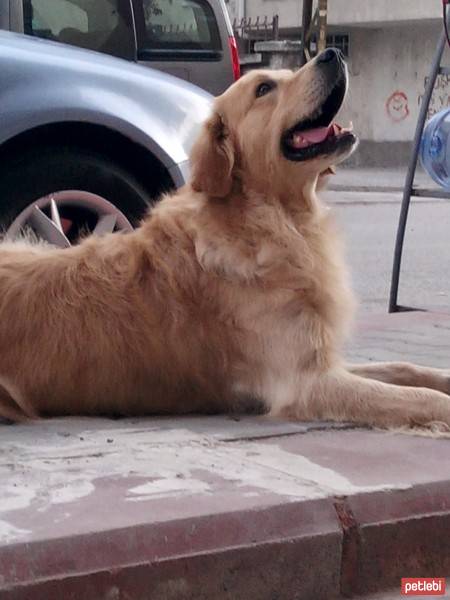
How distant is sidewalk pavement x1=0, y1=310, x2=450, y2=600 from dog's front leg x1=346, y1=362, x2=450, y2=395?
0.67 meters

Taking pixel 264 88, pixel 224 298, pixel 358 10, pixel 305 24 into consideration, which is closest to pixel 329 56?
pixel 264 88

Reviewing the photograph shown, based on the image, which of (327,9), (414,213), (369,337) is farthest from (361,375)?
(327,9)

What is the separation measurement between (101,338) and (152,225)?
19.1 inches

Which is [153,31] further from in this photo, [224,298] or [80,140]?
[224,298]

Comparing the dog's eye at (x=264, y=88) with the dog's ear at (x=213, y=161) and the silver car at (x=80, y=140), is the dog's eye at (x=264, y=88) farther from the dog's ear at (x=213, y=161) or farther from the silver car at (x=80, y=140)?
the silver car at (x=80, y=140)

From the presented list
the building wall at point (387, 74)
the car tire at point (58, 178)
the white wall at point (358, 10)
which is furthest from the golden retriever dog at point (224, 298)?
the building wall at point (387, 74)

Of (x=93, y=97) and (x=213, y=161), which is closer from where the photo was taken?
(x=213, y=161)

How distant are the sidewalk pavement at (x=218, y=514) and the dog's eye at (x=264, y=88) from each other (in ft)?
4.17

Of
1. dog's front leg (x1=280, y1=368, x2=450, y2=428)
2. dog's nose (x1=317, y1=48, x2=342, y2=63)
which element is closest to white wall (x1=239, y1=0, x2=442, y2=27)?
dog's nose (x1=317, y1=48, x2=342, y2=63)

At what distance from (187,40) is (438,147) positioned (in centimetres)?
199

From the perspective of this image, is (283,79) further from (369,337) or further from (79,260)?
(369,337)

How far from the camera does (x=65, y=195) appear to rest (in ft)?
18.1

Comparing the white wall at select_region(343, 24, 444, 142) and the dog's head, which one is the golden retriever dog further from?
the white wall at select_region(343, 24, 444, 142)

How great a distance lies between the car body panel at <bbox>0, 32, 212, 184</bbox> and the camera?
5391 millimetres
